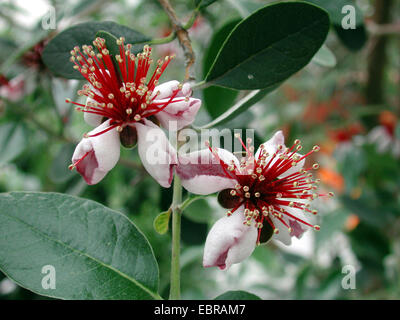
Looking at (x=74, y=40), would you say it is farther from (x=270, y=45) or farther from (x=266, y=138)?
(x=266, y=138)

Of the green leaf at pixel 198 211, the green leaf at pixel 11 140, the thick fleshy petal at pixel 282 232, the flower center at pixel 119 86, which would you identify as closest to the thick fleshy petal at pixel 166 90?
the flower center at pixel 119 86

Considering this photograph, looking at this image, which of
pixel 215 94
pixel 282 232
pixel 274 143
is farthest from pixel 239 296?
pixel 215 94

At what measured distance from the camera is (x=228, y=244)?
1.85ft

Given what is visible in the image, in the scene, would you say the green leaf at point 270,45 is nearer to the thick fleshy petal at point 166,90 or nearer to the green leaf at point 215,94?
the thick fleshy petal at point 166,90

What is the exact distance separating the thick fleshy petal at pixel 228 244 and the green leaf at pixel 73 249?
11cm

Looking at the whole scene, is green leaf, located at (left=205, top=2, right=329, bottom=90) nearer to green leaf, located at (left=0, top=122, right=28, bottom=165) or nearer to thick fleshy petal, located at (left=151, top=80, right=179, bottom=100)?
thick fleshy petal, located at (left=151, top=80, right=179, bottom=100)

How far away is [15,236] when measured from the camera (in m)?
0.56

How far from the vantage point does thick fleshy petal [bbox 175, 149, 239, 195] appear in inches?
23.4

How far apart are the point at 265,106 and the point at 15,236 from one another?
92.0 inches

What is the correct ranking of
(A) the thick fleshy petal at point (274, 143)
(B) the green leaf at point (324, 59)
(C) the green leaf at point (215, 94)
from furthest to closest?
1. (C) the green leaf at point (215, 94)
2. (B) the green leaf at point (324, 59)
3. (A) the thick fleshy petal at point (274, 143)

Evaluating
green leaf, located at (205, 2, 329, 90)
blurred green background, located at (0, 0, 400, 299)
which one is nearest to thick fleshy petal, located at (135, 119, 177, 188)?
green leaf, located at (205, 2, 329, 90)

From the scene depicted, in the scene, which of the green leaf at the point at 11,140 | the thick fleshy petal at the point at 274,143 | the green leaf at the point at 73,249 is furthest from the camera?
the green leaf at the point at 11,140

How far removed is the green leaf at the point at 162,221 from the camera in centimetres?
64

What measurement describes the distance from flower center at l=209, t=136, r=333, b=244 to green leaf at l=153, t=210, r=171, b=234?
0.29ft
